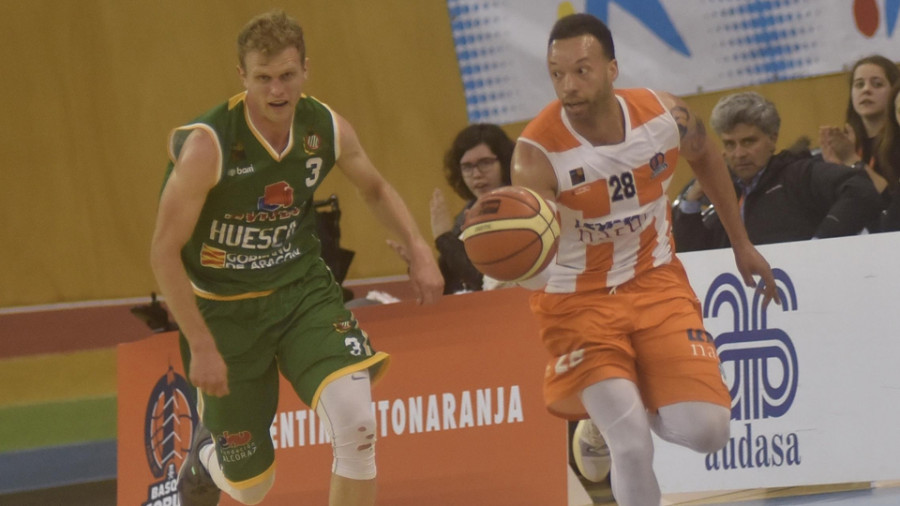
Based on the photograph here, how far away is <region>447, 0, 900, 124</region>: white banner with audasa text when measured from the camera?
969 cm

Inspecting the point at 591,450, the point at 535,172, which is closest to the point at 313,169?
the point at 535,172

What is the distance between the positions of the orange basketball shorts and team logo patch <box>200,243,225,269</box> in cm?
142

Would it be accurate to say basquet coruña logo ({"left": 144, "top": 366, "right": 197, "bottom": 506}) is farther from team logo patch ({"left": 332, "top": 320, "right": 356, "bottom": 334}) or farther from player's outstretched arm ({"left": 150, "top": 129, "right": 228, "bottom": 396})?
player's outstretched arm ({"left": 150, "top": 129, "right": 228, "bottom": 396})

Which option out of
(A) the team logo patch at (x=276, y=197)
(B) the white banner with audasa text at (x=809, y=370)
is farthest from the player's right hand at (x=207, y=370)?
(B) the white banner with audasa text at (x=809, y=370)

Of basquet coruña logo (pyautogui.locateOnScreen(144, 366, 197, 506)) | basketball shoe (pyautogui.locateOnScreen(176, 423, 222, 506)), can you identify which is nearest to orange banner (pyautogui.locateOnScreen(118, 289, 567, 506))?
basquet coruña logo (pyautogui.locateOnScreen(144, 366, 197, 506))

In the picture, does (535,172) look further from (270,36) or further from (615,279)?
(270,36)

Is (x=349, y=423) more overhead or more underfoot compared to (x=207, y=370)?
more underfoot

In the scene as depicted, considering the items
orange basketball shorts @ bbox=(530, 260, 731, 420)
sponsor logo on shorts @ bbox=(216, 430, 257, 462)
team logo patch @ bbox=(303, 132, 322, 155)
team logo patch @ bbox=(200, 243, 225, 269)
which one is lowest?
sponsor logo on shorts @ bbox=(216, 430, 257, 462)

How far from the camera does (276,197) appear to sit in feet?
16.5

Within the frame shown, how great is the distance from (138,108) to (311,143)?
22.3ft

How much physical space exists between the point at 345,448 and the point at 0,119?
24.7 feet

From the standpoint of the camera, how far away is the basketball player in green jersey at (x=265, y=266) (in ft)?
15.6

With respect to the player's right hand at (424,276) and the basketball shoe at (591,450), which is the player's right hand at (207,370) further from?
the basketball shoe at (591,450)

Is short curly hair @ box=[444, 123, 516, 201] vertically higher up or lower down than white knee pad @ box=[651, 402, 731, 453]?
higher up
